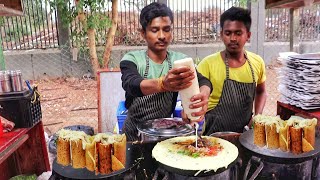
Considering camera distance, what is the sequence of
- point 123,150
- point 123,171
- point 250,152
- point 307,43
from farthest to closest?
1. point 307,43
2. point 250,152
3. point 123,150
4. point 123,171

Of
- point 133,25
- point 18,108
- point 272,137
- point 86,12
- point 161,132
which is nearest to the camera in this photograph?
point 272,137

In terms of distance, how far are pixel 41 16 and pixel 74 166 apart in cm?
730

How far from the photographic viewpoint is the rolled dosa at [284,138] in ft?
Answer: 5.29

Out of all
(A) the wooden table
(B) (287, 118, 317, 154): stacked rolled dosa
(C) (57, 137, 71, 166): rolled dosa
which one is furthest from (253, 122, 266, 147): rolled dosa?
(A) the wooden table

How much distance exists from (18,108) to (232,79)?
1.61 metres

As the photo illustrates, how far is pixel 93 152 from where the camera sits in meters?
1.47

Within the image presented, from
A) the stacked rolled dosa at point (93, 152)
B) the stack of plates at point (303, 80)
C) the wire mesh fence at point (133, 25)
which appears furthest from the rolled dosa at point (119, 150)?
the wire mesh fence at point (133, 25)

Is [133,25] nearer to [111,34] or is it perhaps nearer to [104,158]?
[111,34]

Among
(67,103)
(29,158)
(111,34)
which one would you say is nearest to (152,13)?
(29,158)

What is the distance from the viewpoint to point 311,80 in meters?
2.12

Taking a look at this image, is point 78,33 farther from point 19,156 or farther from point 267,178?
point 267,178

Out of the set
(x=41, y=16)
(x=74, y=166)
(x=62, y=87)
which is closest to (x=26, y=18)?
(x=41, y=16)

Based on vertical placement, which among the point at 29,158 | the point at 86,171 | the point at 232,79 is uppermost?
the point at 232,79

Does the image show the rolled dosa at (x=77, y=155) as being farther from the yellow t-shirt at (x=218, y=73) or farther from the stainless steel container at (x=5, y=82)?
the yellow t-shirt at (x=218, y=73)
